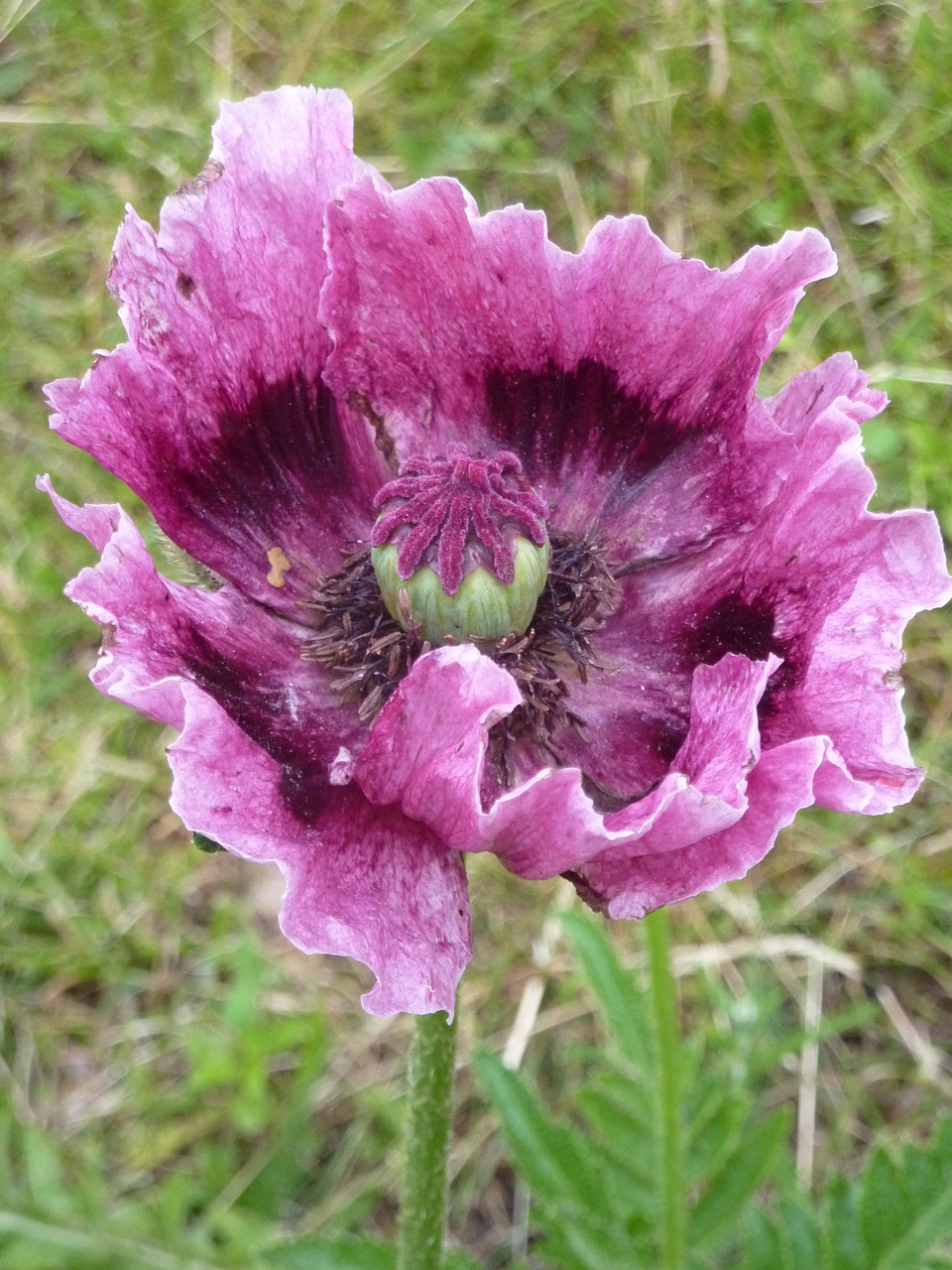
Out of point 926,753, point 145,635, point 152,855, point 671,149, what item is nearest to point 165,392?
point 145,635

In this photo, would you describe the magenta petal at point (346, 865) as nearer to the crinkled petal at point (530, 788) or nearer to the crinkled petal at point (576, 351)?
the crinkled petal at point (530, 788)

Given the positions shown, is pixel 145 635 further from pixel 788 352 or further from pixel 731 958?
pixel 788 352

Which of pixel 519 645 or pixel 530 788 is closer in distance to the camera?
pixel 530 788

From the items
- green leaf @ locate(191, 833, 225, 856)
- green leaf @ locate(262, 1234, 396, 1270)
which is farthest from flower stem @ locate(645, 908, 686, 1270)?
green leaf @ locate(191, 833, 225, 856)

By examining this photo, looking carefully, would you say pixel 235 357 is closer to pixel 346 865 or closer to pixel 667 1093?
pixel 346 865

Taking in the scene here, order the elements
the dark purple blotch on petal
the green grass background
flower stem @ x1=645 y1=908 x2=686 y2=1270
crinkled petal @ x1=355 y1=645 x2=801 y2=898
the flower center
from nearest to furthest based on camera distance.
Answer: crinkled petal @ x1=355 y1=645 x2=801 y2=898 < the flower center < the dark purple blotch on petal < flower stem @ x1=645 y1=908 x2=686 y2=1270 < the green grass background

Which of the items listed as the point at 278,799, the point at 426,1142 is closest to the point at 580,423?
the point at 278,799

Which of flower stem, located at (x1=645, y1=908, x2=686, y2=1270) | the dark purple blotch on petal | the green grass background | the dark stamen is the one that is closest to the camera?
the dark stamen

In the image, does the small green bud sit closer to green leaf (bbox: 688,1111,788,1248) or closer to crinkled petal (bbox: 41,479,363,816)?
crinkled petal (bbox: 41,479,363,816)
